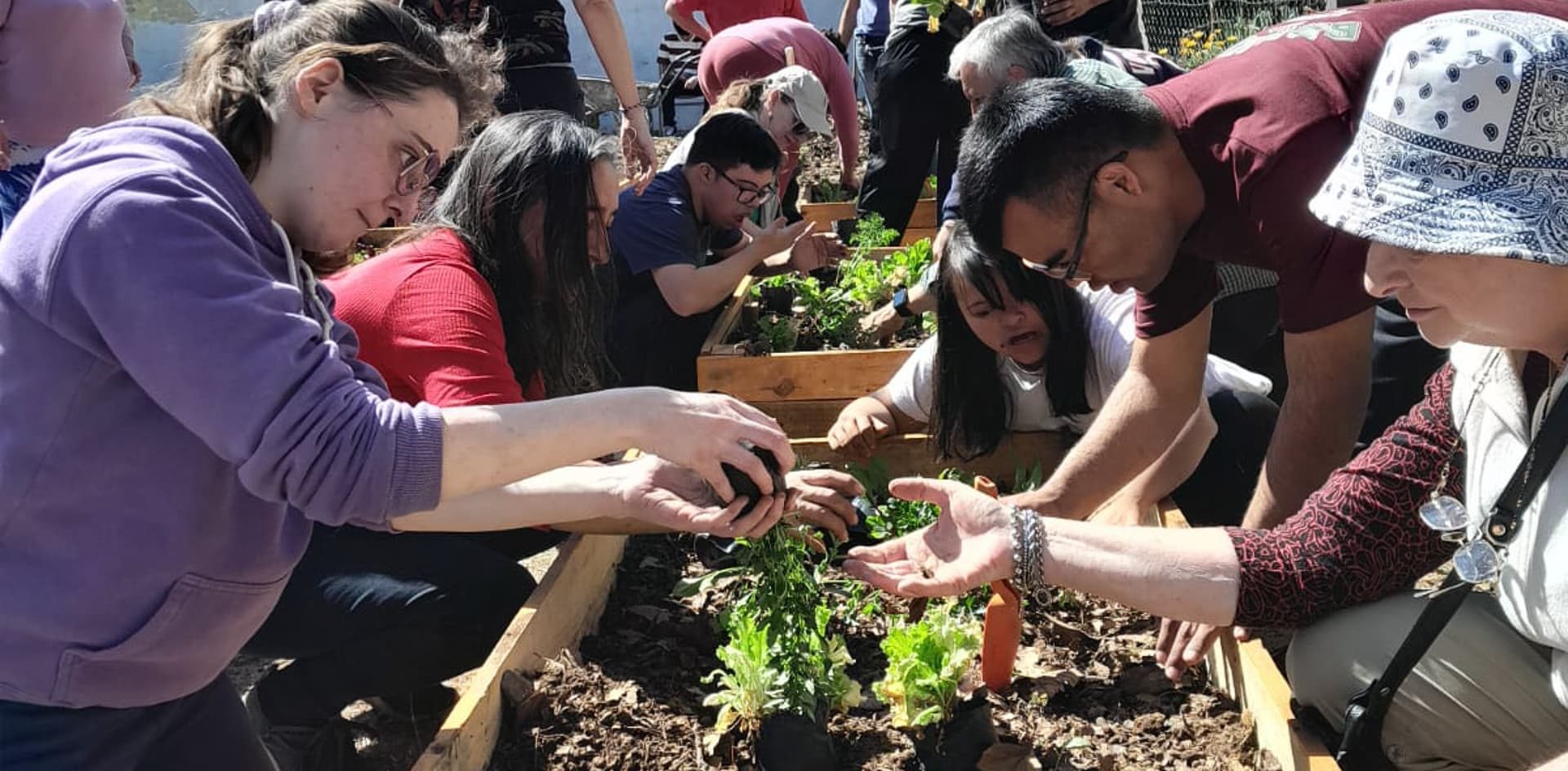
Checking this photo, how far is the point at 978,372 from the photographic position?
11.7 feet

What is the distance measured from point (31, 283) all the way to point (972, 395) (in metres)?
2.58

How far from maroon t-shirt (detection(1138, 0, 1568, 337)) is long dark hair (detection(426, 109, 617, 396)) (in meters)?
1.43

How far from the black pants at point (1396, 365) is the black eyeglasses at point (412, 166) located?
2.68 m

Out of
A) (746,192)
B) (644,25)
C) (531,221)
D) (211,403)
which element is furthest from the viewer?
(644,25)

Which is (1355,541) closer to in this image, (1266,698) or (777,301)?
(1266,698)

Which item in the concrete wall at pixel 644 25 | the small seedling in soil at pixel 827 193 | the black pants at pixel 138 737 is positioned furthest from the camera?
the concrete wall at pixel 644 25

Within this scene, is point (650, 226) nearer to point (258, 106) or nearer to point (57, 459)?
point (258, 106)

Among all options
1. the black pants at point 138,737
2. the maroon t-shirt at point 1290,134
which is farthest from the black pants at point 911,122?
the black pants at point 138,737

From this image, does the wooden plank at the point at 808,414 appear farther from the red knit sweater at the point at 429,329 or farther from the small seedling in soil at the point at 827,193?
the small seedling in soil at the point at 827,193

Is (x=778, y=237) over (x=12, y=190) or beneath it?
beneath

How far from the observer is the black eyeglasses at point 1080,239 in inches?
103

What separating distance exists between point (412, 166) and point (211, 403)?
542 mm

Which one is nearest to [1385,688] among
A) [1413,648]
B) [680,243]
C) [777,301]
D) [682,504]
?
[1413,648]

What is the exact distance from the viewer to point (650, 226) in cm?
470
